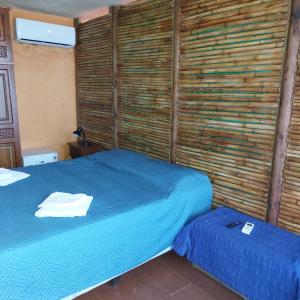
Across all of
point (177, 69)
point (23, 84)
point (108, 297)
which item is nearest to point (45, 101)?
point (23, 84)

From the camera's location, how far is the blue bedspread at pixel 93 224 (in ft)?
4.59

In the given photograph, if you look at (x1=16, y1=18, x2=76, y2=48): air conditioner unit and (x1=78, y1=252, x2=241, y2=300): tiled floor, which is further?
(x1=16, y1=18, x2=76, y2=48): air conditioner unit

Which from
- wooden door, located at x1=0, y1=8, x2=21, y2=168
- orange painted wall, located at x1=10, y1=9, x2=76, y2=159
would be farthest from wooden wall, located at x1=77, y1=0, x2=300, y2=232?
wooden door, located at x1=0, y1=8, x2=21, y2=168

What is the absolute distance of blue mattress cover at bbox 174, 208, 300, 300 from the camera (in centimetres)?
151

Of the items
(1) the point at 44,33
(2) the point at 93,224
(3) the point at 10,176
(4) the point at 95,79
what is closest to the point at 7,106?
(1) the point at 44,33

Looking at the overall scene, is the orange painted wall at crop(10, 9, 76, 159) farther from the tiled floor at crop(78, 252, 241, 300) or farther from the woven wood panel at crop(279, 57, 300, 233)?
the woven wood panel at crop(279, 57, 300, 233)

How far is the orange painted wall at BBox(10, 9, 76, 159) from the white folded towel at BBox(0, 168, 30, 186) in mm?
1250

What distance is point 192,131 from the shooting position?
2.45 m

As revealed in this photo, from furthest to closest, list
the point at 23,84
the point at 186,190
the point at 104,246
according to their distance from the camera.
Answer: the point at 23,84 → the point at 186,190 → the point at 104,246

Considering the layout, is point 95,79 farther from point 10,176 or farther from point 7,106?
point 10,176

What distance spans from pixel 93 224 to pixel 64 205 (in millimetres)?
273

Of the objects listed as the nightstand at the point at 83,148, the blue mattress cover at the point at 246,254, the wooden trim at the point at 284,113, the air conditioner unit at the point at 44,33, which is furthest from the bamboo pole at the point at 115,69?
the wooden trim at the point at 284,113

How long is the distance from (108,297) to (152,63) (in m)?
2.05

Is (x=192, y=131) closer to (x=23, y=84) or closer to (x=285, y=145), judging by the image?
(x=285, y=145)
